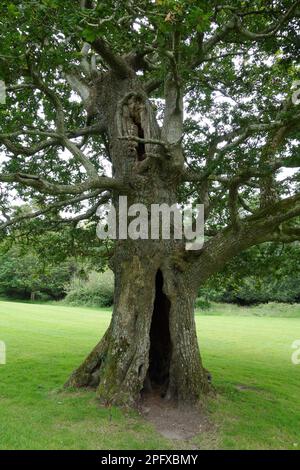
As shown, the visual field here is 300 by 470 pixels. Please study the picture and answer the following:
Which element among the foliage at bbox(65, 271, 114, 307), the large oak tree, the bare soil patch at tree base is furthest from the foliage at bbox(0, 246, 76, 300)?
the bare soil patch at tree base

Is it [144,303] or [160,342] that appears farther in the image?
[160,342]

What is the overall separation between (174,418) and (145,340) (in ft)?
4.93

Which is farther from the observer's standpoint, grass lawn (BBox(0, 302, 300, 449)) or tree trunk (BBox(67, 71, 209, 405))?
tree trunk (BBox(67, 71, 209, 405))

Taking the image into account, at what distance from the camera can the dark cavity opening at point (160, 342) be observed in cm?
855

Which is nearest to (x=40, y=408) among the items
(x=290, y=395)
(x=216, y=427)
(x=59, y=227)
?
(x=216, y=427)

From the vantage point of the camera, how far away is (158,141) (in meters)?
7.30

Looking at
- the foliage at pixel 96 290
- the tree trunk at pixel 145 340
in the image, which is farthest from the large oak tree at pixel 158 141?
the foliage at pixel 96 290

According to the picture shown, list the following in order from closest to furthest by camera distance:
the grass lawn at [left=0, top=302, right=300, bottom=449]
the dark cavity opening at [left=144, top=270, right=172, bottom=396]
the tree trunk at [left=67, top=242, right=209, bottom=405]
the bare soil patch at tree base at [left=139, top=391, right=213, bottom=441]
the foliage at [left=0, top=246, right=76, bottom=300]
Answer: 1. the grass lawn at [left=0, top=302, right=300, bottom=449]
2. the bare soil patch at tree base at [left=139, top=391, right=213, bottom=441]
3. the tree trunk at [left=67, top=242, right=209, bottom=405]
4. the dark cavity opening at [left=144, top=270, right=172, bottom=396]
5. the foliage at [left=0, top=246, right=76, bottom=300]

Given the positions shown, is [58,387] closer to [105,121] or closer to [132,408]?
[132,408]

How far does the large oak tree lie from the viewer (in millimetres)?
6691

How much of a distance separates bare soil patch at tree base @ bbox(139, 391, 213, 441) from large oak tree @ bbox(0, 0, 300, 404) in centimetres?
29

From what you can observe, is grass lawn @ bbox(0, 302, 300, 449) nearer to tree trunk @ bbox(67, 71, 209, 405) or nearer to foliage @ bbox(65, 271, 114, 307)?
tree trunk @ bbox(67, 71, 209, 405)

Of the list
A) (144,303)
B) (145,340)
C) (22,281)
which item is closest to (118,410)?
(145,340)

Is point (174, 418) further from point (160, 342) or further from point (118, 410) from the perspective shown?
point (160, 342)
